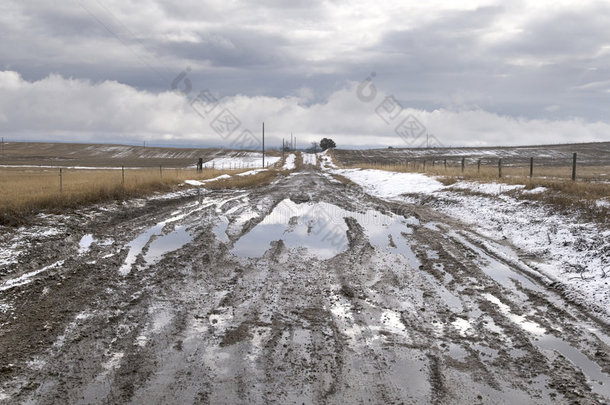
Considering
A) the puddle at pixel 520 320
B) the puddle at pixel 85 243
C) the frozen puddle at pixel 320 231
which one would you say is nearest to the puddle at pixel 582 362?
the puddle at pixel 520 320

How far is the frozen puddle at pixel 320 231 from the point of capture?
9.45 meters

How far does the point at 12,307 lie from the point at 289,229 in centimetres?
694

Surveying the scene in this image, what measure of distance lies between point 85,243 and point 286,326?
6.55 m

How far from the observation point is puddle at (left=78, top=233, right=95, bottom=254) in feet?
30.2

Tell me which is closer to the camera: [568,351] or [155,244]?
[568,351]

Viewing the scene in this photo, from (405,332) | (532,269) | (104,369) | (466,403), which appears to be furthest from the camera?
(532,269)

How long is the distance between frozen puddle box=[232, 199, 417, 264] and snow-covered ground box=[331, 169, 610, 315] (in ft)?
7.54

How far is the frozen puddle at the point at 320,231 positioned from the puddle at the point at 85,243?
296 centimetres

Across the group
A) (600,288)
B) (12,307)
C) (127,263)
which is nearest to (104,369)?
(12,307)

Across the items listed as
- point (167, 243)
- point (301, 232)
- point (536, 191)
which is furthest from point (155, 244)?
point (536, 191)

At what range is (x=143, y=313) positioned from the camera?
18.2 ft

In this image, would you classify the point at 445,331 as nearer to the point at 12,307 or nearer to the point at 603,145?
the point at 12,307

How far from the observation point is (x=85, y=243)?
32.5 ft

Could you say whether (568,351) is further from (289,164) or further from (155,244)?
(289,164)
